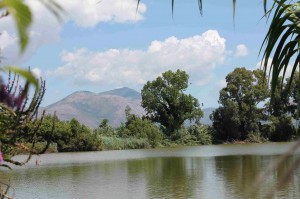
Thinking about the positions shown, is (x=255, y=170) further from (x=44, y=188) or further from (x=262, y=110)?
(x=262, y=110)

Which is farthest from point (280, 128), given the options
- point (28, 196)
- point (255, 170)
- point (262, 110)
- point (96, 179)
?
point (28, 196)

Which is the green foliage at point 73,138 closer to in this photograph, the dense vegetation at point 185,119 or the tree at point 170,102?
the dense vegetation at point 185,119

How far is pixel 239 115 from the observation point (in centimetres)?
4709

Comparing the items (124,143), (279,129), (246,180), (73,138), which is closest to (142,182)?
(246,180)

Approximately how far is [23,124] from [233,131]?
44.4 m

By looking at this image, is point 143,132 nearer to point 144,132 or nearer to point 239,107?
point 144,132

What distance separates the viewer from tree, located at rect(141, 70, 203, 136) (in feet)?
159

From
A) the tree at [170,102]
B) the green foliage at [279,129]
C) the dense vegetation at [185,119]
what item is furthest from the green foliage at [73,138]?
the green foliage at [279,129]

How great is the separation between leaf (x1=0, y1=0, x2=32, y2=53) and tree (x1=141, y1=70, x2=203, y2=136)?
47.1 m

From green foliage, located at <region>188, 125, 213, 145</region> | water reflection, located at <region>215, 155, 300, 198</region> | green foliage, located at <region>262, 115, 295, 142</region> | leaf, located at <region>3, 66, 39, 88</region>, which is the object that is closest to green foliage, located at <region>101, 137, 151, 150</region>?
green foliage, located at <region>188, 125, 213, 145</region>

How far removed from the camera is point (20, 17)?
0.31 meters

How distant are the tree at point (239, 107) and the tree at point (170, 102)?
95.0 inches

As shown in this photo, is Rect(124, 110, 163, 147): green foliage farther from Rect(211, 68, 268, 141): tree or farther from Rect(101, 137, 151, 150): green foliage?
Rect(211, 68, 268, 141): tree

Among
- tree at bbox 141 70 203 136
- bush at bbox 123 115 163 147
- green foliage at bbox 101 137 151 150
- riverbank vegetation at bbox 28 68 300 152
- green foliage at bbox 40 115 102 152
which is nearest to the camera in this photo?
green foliage at bbox 40 115 102 152
